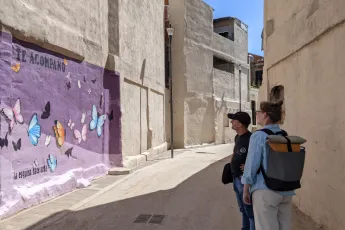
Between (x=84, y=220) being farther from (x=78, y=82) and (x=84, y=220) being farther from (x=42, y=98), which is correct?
(x=78, y=82)

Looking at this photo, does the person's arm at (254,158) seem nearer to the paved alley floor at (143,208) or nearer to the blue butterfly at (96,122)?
the paved alley floor at (143,208)

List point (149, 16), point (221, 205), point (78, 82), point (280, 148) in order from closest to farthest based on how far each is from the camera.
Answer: point (280, 148)
point (221, 205)
point (78, 82)
point (149, 16)

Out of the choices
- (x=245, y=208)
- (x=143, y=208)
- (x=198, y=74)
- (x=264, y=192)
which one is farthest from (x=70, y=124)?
(x=198, y=74)

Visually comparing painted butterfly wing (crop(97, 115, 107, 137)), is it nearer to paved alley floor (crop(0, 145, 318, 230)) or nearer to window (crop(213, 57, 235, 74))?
paved alley floor (crop(0, 145, 318, 230))

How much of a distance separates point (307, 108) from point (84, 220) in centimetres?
385

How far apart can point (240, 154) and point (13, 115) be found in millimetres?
3967

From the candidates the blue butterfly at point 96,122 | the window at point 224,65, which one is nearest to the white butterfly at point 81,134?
the blue butterfly at point 96,122

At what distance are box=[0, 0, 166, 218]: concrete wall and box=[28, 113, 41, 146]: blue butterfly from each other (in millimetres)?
98

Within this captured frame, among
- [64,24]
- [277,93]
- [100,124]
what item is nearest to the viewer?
[277,93]

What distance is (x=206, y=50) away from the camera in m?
22.2

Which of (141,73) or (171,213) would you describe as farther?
(141,73)

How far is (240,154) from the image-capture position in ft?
12.2

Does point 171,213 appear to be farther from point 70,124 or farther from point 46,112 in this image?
point 70,124

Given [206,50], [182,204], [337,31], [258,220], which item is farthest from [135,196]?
[206,50]
